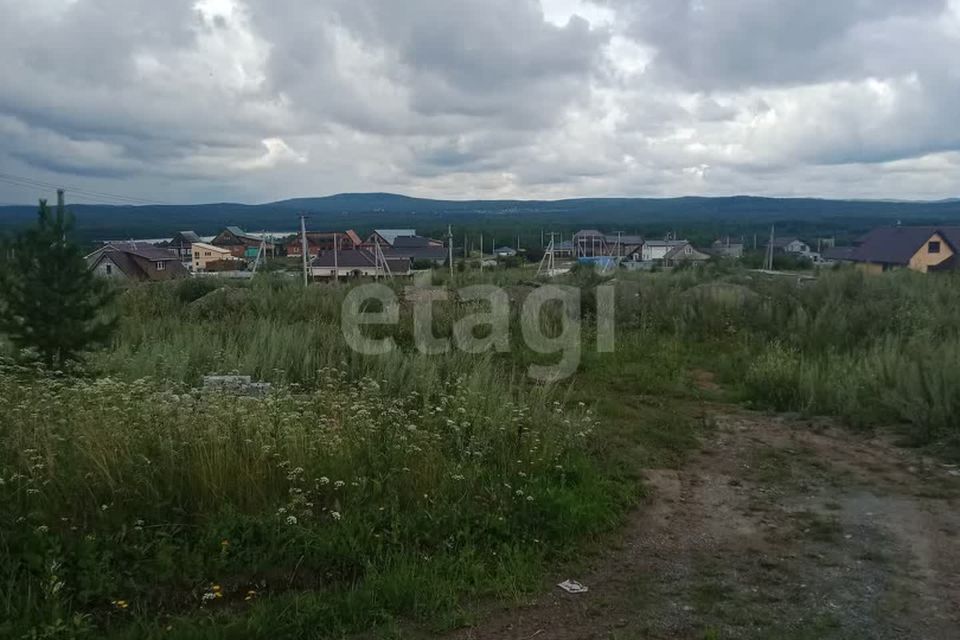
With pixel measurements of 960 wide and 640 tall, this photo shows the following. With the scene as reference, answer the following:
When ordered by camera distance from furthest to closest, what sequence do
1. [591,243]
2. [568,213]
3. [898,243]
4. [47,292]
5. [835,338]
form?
[568,213] → [591,243] → [898,243] → [835,338] → [47,292]

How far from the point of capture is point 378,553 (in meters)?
3.60

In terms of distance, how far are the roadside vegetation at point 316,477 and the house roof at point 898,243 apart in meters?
28.7

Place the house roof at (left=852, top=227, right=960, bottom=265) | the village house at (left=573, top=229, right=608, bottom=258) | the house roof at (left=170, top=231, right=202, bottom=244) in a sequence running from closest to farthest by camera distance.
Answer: the house roof at (left=852, top=227, right=960, bottom=265), the house roof at (left=170, top=231, right=202, bottom=244), the village house at (left=573, top=229, right=608, bottom=258)

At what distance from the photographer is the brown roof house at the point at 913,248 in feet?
105

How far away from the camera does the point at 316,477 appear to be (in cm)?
415

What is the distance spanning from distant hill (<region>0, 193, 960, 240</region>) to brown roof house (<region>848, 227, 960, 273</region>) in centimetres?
4525

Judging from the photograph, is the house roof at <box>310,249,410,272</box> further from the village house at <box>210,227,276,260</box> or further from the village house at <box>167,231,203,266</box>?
the village house at <box>210,227,276,260</box>

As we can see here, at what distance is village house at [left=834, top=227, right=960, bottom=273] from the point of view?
31891 mm

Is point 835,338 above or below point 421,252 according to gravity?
below

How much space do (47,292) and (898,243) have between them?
123 feet

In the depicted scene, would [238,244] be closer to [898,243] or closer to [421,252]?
[421,252]

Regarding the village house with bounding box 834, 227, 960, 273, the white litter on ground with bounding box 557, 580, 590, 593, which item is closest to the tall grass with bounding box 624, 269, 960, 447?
the white litter on ground with bounding box 557, 580, 590, 593

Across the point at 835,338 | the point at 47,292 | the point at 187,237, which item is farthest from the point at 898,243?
the point at 187,237

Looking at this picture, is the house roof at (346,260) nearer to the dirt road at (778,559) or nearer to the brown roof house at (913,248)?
the brown roof house at (913,248)
